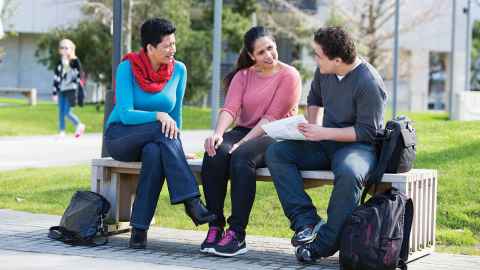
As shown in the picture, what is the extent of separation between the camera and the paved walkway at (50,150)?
13.9 m

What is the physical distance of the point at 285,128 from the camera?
6684mm

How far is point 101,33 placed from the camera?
35531 mm

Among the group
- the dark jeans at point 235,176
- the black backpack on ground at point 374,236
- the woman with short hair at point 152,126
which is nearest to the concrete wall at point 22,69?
the woman with short hair at point 152,126

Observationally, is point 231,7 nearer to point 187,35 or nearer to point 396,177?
point 187,35

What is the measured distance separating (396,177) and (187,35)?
2865cm

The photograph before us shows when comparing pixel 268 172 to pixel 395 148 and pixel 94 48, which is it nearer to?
pixel 395 148

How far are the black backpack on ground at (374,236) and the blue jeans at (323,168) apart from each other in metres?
0.12

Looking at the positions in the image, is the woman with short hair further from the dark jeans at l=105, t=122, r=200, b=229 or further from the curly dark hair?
the curly dark hair

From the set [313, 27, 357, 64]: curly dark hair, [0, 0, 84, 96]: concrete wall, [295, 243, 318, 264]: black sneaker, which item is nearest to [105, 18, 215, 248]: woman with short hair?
[295, 243, 318, 264]: black sneaker

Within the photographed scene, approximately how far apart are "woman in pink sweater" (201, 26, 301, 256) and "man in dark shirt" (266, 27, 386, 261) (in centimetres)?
22

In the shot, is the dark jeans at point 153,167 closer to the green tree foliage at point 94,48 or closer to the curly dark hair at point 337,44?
the curly dark hair at point 337,44

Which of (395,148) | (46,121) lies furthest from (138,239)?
(46,121)

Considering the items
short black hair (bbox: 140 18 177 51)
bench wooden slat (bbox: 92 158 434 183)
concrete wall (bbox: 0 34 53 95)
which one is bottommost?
bench wooden slat (bbox: 92 158 434 183)

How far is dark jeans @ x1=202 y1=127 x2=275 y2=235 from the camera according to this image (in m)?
6.82
